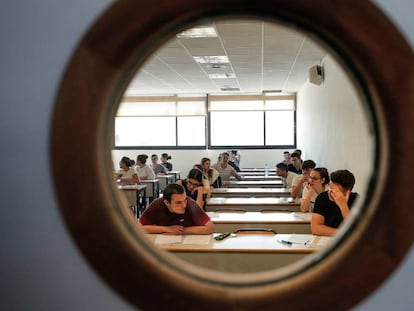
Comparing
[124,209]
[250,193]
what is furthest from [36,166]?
[250,193]

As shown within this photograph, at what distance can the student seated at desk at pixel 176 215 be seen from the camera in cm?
338

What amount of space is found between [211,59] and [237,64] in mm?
581

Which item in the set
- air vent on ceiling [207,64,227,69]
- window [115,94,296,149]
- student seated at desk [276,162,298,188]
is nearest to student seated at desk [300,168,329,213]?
window [115,94,296,149]

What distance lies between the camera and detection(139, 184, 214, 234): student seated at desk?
11.1 ft

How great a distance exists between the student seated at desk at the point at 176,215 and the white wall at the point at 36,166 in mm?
2284

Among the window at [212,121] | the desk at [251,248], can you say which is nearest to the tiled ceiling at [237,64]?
the window at [212,121]

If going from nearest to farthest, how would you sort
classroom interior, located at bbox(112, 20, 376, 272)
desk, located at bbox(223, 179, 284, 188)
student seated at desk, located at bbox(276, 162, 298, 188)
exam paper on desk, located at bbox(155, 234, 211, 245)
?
classroom interior, located at bbox(112, 20, 376, 272) → exam paper on desk, located at bbox(155, 234, 211, 245) → student seated at desk, located at bbox(276, 162, 298, 188) → desk, located at bbox(223, 179, 284, 188)

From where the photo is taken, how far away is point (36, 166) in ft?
3.35

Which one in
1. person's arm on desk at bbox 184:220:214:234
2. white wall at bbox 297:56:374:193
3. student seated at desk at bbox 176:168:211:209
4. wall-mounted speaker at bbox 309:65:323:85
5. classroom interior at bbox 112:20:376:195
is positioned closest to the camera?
classroom interior at bbox 112:20:376:195

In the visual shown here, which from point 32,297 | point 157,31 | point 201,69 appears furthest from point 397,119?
point 201,69

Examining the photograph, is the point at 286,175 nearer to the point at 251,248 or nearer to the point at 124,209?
the point at 251,248

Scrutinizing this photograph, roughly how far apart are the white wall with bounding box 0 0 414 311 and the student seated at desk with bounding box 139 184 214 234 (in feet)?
7.49

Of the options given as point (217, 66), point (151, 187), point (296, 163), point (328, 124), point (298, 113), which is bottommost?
point (151, 187)

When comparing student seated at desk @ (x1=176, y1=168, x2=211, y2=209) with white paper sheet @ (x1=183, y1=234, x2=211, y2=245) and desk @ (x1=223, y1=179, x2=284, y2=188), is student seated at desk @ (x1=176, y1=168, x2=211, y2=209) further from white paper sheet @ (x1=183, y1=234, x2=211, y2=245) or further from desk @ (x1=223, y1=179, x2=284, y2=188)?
desk @ (x1=223, y1=179, x2=284, y2=188)
